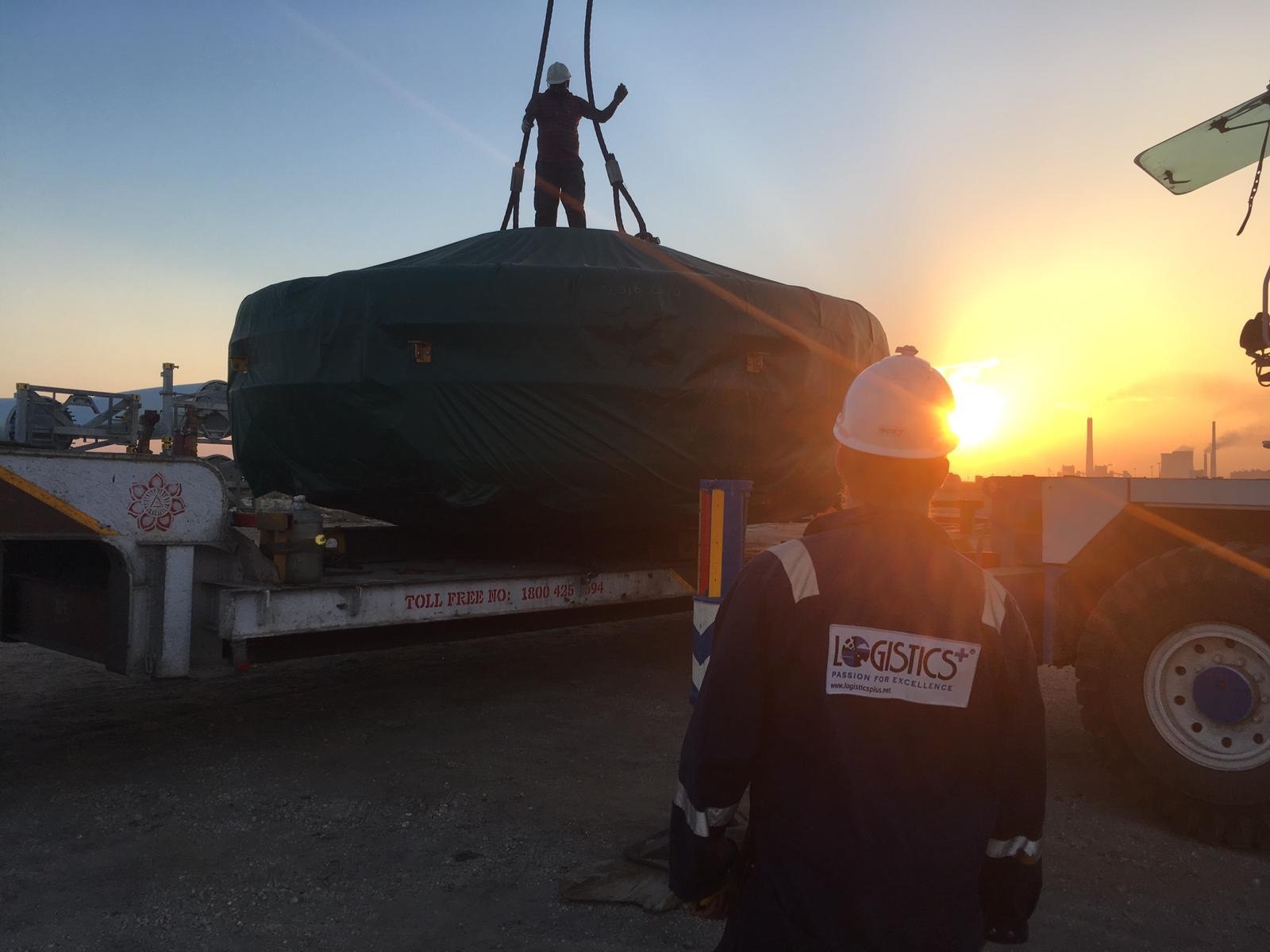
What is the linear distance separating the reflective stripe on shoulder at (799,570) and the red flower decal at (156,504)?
10.1 ft

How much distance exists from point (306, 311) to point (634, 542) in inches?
91.2

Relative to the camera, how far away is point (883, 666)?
1476mm

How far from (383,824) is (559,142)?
4.44 metres

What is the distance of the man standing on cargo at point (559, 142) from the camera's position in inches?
249

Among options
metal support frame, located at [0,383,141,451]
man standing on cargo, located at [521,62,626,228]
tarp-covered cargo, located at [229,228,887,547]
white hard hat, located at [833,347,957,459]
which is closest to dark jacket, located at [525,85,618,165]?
man standing on cargo, located at [521,62,626,228]

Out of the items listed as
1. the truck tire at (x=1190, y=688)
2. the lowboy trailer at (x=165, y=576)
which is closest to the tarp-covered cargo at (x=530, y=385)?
the lowboy trailer at (x=165, y=576)

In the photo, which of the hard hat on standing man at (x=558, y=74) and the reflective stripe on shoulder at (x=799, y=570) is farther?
the hard hat on standing man at (x=558, y=74)

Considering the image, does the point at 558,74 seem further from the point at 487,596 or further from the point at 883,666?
the point at 883,666

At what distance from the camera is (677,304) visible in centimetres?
505

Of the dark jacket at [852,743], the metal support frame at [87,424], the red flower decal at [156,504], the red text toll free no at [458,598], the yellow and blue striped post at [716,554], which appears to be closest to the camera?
the dark jacket at [852,743]

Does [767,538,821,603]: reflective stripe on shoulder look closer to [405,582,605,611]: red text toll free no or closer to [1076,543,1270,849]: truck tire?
[1076,543,1270,849]: truck tire

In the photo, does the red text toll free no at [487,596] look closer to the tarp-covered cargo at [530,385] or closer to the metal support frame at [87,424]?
the tarp-covered cargo at [530,385]

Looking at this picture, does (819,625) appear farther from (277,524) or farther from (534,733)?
(534,733)

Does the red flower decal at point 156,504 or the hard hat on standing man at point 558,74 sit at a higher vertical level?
the hard hat on standing man at point 558,74
